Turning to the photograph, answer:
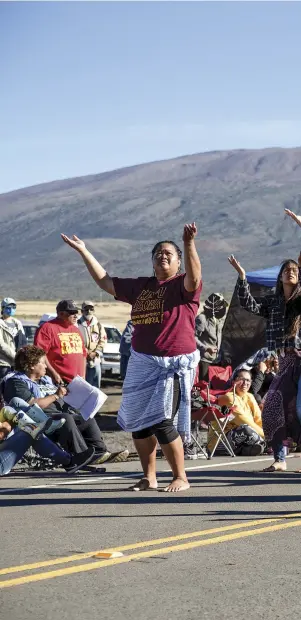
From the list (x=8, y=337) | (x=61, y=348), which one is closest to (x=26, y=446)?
(x=61, y=348)

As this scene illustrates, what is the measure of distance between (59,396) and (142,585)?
233 inches

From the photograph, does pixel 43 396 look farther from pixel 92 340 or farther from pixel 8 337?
pixel 92 340

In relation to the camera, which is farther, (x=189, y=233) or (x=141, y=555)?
(x=189, y=233)

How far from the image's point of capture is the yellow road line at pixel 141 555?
6.37 metres

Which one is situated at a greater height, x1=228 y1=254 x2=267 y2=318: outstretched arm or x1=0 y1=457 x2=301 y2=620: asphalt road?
x1=228 y1=254 x2=267 y2=318: outstretched arm

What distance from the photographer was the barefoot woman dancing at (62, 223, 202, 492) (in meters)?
9.88

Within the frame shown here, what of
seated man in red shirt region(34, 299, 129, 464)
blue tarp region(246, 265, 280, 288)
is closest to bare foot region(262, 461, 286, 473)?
seated man in red shirt region(34, 299, 129, 464)

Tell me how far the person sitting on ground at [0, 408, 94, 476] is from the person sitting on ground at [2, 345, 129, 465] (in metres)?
0.22

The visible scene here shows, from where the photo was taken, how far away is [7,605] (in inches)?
230

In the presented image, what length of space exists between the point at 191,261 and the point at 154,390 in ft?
3.46

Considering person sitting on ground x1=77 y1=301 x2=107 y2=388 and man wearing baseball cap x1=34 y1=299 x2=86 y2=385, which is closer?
man wearing baseball cap x1=34 y1=299 x2=86 y2=385

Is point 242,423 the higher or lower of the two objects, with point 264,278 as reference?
lower

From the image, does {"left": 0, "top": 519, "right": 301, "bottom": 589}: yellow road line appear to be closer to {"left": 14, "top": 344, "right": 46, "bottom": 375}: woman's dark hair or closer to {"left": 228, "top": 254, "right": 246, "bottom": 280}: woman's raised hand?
{"left": 228, "top": 254, "right": 246, "bottom": 280}: woman's raised hand

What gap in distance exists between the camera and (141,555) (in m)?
7.05
